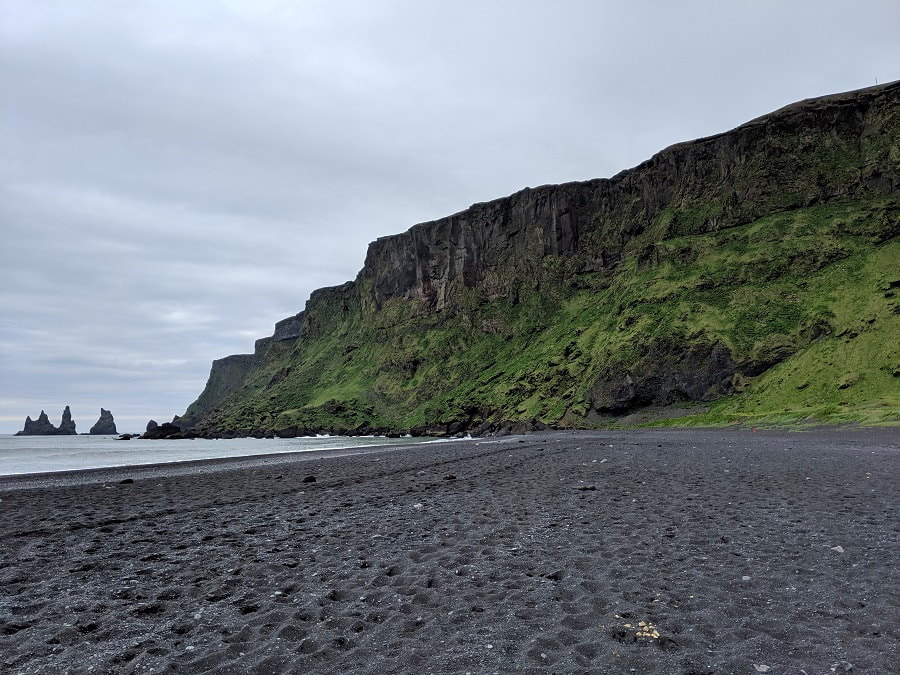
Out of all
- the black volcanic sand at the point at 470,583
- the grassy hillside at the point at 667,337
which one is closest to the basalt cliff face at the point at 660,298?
the grassy hillside at the point at 667,337

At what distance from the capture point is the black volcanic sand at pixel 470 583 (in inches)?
197

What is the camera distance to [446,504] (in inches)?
537

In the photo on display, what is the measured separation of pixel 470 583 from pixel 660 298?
283ft

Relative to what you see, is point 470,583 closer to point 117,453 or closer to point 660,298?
point 117,453

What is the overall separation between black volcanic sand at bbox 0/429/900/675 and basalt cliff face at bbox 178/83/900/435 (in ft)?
131

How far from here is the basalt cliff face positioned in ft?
206

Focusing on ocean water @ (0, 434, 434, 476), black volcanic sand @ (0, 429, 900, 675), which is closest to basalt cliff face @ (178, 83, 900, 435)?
ocean water @ (0, 434, 434, 476)

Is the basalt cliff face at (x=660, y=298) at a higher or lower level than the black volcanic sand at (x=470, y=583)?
higher

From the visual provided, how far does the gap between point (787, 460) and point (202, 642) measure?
22666mm

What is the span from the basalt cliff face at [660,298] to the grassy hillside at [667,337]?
31 cm

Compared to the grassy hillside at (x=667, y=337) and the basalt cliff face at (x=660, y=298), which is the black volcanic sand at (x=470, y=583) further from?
the basalt cliff face at (x=660, y=298)

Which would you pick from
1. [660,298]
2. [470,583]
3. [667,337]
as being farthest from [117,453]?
[660,298]

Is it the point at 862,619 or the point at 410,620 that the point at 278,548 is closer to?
the point at 410,620

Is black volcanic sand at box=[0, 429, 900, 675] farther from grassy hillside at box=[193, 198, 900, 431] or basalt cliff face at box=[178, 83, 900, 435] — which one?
basalt cliff face at box=[178, 83, 900, 435]
